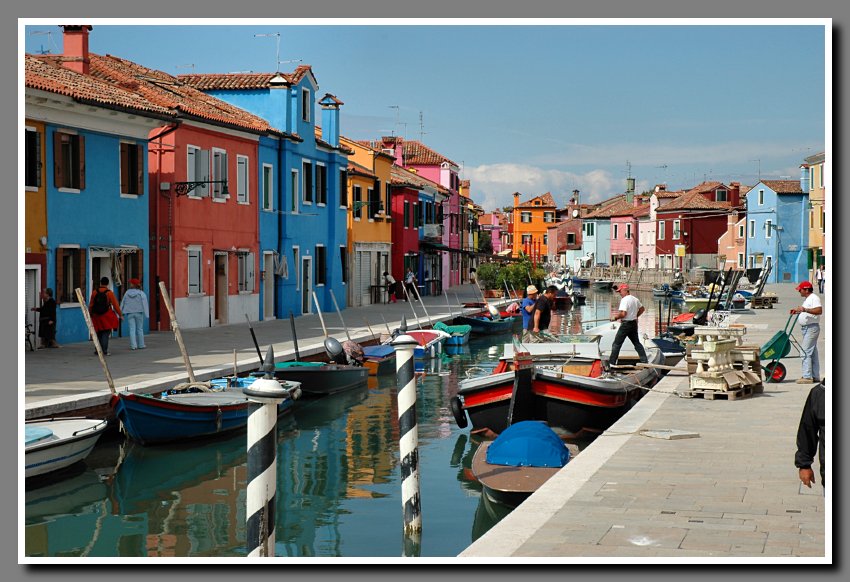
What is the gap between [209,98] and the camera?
30.5m

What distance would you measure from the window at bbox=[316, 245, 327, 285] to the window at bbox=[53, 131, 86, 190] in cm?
1470

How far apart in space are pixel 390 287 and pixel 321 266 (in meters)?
7.81

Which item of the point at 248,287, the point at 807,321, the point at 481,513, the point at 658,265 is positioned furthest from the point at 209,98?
the point at 658,265

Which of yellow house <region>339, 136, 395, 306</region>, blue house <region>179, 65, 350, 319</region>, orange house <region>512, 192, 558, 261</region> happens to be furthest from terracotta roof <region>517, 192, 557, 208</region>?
blue house <region>179, 65, 350, 319</region>

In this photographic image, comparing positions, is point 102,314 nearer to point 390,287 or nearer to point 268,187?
point 268,187

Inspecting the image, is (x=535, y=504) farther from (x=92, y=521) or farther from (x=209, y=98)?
(x=209, y=98)

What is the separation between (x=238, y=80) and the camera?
31828mm

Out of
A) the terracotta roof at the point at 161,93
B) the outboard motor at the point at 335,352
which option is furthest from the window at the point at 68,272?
the outboard motor at the point at 335,352

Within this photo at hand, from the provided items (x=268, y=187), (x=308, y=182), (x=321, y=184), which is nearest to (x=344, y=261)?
(x=321, y=184)

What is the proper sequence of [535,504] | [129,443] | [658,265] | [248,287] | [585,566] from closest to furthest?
[585,566], [535,504], [129,443], [248,287], [658,265]

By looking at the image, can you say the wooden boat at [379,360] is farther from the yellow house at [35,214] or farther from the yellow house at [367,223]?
the yellow house at [367,223]

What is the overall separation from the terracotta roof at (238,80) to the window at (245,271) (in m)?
5.14

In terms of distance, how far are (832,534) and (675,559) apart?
3.26 feet

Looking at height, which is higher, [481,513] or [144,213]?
[144,213]
